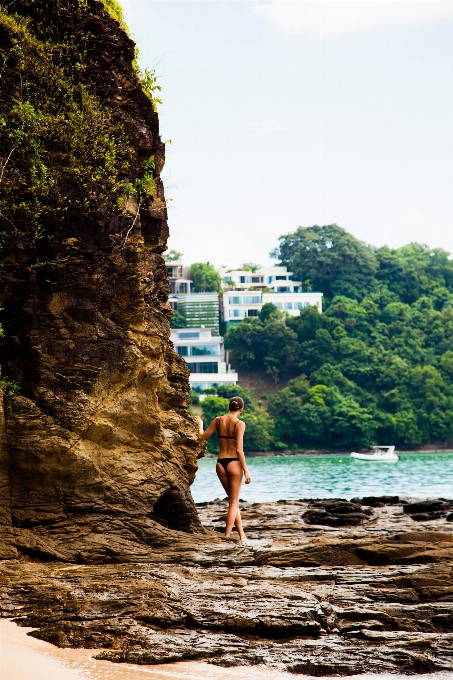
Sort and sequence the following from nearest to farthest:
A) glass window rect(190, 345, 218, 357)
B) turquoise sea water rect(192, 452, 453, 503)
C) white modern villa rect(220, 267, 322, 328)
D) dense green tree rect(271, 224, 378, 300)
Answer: turquoise sea water rect(192, 452, 453, 503)
glass window rect(190, 345, 218, 357)
white modern villa rect(220, 267, 322, 328)
dense green tree rect(271, 224, 378, 300)

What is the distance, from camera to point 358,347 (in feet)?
317

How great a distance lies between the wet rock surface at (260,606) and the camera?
738 centimetres

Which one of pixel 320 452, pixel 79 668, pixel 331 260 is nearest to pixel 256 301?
pixel 331 260

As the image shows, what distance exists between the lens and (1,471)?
1040 centimetres

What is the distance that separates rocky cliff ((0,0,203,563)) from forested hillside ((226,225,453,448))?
77.4 m

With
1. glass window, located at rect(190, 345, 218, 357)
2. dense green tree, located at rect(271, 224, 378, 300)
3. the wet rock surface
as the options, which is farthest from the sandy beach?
dense green tree, located at rect(271, 224, 378, 300)

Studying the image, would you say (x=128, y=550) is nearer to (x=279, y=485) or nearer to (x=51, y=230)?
(x=51, y=230)

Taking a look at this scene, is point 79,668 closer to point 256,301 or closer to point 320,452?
point 320,452

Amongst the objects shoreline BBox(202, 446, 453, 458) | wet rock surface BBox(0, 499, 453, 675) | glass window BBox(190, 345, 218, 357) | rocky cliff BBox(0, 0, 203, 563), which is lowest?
shoreline BBox(202, 446, 453, 458)

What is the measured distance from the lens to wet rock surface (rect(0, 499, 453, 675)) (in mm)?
7383

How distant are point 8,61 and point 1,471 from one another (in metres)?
4.93

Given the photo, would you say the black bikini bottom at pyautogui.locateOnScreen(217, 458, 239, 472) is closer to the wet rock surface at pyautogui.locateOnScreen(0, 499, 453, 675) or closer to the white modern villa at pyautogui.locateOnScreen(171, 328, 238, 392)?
the wet rock surface at pyautogui.locateOnScreen(0, 499, 453, 675)

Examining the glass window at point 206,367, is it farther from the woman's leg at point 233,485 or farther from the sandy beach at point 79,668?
the sandy beach at point 79,668

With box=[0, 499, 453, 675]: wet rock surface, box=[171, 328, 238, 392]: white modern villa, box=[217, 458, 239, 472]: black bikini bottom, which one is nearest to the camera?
box=[0, 499, 453, 675]: wet rock surface
